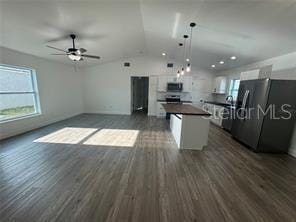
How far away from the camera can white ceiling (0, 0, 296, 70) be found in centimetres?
250

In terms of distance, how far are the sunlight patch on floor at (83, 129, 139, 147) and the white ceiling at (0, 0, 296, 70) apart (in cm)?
282

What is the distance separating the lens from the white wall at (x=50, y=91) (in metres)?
4.07

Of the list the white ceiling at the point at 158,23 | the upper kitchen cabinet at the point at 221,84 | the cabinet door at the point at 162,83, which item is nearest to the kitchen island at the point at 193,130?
the white ceiling at the point at 158,23

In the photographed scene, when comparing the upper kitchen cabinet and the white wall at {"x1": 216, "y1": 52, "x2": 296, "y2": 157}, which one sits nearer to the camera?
the white wall at {"x1": 216, "y1": 52, "x2": 296, "y2": 157}

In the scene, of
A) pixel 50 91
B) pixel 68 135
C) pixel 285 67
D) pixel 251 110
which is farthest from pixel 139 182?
pixel 50 91

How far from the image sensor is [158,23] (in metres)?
3.64

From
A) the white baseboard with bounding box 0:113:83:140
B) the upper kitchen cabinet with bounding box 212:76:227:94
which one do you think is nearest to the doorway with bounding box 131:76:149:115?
the upper kitchen cabinet with bounding box 212:76:227:94

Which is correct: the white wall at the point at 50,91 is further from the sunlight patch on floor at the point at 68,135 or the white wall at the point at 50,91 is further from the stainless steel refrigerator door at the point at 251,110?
the stainless steel refrigerator door at the point at 251,110

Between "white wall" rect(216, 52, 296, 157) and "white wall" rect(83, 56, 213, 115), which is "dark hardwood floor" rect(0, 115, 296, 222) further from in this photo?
"white wall" rect(83, 56, 213, 115)

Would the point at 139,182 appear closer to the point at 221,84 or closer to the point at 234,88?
the point at 234,88

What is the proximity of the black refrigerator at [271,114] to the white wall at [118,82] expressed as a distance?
3.83 metres

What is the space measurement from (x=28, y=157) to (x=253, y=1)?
485cm

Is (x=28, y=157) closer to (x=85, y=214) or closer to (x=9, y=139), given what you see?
(x=9, y=139)

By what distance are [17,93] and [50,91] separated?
1199 millimetres
